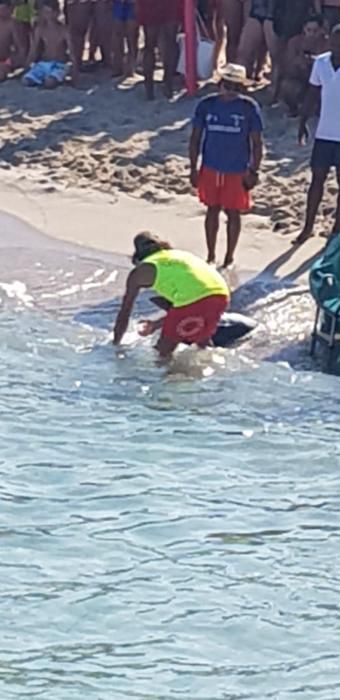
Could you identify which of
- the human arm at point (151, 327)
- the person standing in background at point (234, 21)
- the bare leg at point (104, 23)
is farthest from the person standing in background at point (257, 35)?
the human arm at point (151, 327)

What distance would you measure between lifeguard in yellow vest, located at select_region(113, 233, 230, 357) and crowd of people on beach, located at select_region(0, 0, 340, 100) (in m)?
5.21

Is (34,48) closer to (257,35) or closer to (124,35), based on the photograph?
(124,35)

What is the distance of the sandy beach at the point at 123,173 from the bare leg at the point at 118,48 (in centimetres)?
23

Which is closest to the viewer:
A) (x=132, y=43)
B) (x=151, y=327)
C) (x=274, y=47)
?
(x=151, y=327)

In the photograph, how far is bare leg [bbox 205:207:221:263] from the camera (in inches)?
483

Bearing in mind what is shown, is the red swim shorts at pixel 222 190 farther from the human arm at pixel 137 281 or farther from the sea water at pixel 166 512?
the human arm at pixel 137 281

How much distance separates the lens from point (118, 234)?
44.2 feet

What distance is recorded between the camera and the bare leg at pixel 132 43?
17.4m

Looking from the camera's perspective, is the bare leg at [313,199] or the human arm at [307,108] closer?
the bare leg at [313,199]

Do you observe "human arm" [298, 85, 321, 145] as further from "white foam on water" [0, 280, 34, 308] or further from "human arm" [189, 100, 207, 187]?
"white foam on water" [0, 280, 34, 308]

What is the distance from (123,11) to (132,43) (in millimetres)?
420

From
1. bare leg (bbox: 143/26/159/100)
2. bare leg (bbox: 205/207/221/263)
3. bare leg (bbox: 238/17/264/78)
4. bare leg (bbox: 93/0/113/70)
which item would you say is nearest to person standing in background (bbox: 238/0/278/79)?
bare leg (bbox: 238/17/264/78)

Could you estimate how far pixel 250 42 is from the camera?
54.2 feet

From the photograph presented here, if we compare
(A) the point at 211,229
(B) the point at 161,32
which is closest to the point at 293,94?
(B) the point at 161,32
